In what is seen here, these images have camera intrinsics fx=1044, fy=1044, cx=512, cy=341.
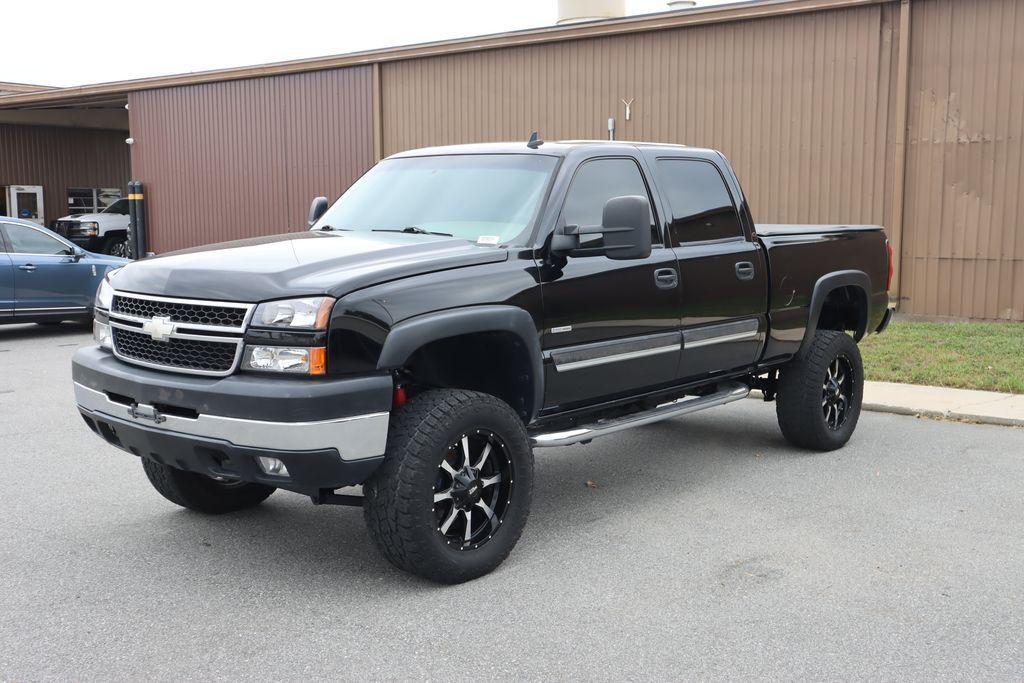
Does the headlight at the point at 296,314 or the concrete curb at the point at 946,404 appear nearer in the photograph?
the headlight at the point at 296,314

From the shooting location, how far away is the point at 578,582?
468 centimetres

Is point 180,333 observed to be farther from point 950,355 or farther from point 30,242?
point 30,242

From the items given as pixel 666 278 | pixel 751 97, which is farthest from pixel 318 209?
pixel 751 97

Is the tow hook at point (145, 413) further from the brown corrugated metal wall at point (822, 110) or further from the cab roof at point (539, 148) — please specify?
the brown corrugated metal wall at point (822, 110)

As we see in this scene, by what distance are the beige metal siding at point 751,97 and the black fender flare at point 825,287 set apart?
24.1ft

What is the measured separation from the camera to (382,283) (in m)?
4.44

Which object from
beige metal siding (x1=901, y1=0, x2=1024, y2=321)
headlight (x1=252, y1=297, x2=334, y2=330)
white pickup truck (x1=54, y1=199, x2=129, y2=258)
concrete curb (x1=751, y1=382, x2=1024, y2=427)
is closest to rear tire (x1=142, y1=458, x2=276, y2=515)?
headlight (x1=252, y1=297, x2=334, y2=330)

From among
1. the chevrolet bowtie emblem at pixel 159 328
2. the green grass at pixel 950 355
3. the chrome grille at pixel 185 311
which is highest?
the chrome grille at pixel 185 311

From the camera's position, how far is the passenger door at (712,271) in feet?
20.1

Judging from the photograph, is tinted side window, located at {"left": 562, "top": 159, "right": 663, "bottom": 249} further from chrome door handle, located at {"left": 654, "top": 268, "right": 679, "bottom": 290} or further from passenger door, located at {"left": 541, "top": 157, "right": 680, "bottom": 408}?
chrome door handle, located at {"left": 654, "top": 268, "right": 679, "bottom": 290}

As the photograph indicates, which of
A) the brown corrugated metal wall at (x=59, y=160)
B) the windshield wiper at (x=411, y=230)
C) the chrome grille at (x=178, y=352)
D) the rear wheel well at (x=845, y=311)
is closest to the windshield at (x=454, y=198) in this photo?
the windshield wiper at (x=411, y=230)

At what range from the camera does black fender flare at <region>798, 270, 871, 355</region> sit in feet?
23.2

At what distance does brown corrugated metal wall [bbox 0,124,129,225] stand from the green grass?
96.7 ft

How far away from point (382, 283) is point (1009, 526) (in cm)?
359
